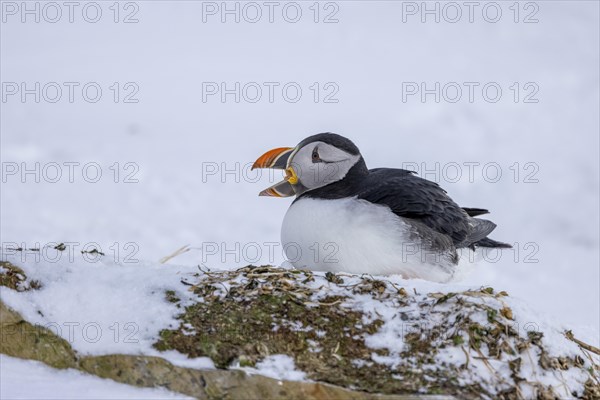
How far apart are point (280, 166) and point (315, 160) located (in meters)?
0.27

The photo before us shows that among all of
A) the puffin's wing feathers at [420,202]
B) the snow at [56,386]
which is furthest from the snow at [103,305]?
the puffin's wing feathers at [420,202]

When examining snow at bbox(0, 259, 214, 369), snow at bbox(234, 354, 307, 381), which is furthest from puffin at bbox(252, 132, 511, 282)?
snow at bbox(234, 354, 307, 381)

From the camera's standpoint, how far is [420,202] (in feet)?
20.0

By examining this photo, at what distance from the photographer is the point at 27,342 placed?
173 inches

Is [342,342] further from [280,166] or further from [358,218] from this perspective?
[280,166]

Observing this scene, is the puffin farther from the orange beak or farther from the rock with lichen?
the rock with lichen

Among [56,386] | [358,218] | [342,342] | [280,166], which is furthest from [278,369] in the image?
[280,166]

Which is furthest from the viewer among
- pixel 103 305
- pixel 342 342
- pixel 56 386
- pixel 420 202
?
pixel 420 202

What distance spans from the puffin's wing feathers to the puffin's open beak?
1.80 ft

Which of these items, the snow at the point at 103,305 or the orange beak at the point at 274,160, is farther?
the orange beak at the point at 274,160

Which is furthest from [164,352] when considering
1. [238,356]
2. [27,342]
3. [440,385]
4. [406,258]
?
[406,258]

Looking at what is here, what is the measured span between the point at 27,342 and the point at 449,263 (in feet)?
10.3

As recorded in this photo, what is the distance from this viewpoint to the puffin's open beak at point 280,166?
614cm

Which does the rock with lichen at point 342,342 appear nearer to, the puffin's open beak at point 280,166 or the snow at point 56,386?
the snow at point 56,386
